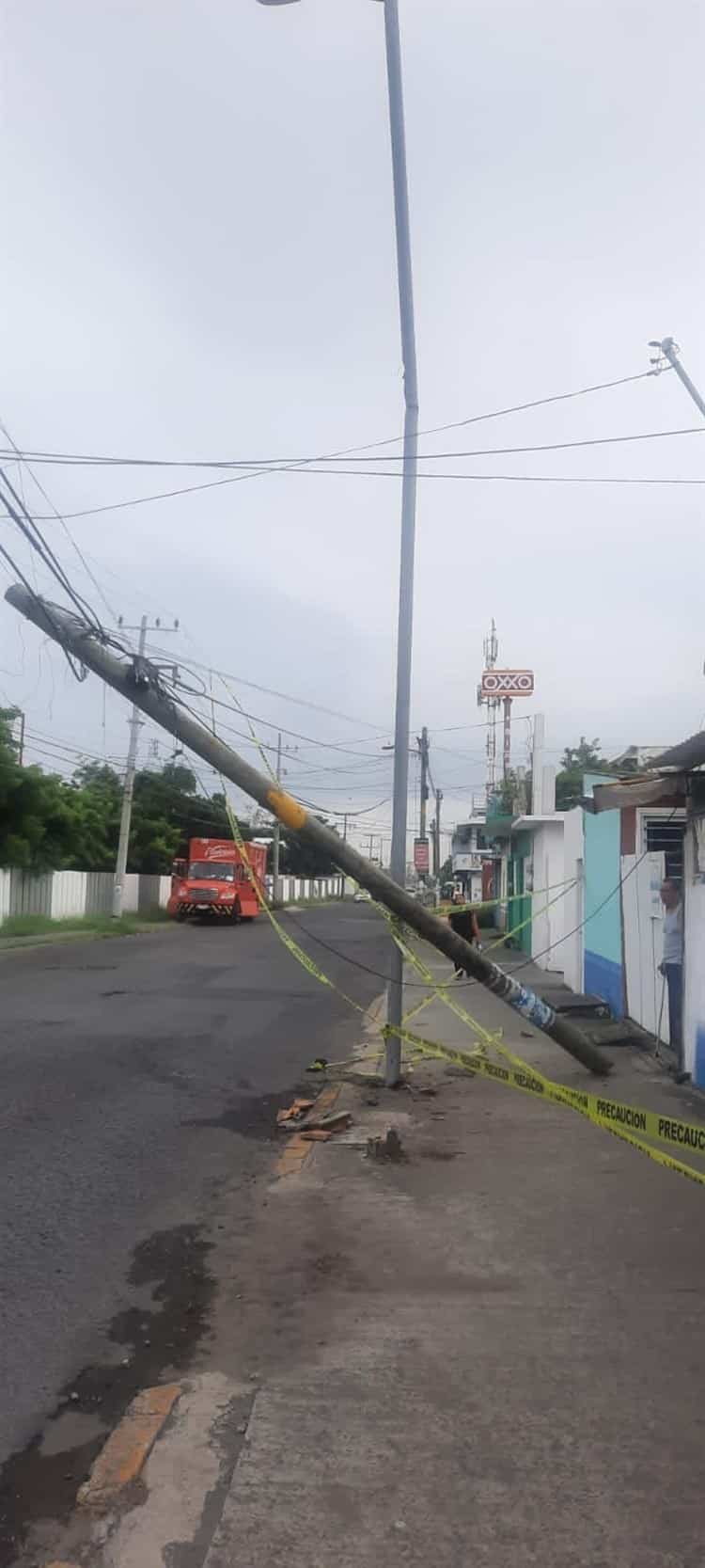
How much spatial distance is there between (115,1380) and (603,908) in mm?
11855

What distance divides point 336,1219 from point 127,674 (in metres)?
3.63

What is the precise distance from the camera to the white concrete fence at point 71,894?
35750mm

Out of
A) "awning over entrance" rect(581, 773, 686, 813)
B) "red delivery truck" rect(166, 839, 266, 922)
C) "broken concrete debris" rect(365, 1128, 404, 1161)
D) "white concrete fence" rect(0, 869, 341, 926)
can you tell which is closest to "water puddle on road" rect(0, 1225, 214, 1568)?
"broken concrete debris" rect(365, 1128, 404, 1161)

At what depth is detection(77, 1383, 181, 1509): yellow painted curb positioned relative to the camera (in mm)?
3881

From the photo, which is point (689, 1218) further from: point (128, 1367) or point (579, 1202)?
point (128, 1367)

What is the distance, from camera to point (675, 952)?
435 inches

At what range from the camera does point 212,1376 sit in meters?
4.79

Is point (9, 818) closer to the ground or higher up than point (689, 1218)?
higher up

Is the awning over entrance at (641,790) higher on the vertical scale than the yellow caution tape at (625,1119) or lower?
higher

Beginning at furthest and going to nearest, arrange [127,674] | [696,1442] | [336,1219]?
1. [127,674]
2. [336,1219]
3. [696,1442]

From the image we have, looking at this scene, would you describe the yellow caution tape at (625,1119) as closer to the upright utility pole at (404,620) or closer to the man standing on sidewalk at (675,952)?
the upright utility pole at (404,620)

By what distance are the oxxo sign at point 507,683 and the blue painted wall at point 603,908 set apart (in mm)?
37051

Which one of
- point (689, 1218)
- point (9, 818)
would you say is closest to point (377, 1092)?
point (689, 1218)

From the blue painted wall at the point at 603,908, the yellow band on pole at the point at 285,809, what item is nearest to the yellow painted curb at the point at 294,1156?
the yellow band on pole at the point at 285,809
